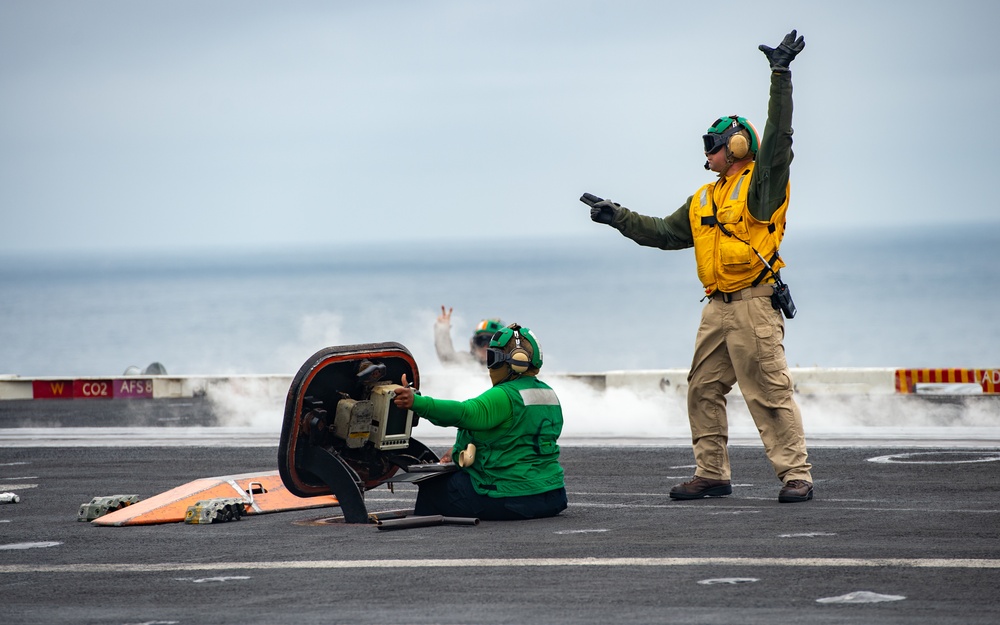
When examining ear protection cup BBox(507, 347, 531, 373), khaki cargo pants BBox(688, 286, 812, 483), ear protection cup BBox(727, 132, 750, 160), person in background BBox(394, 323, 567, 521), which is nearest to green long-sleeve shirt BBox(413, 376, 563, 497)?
person in background BBox(394, 323, 567, 521)

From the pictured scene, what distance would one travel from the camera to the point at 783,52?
9773 mm

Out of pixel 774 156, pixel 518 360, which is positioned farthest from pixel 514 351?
pixel 774 156

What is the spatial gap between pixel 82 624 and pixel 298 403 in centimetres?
294

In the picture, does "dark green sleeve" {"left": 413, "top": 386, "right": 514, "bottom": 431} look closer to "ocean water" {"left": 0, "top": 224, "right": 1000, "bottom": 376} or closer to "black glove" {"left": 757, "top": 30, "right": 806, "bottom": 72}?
"black glove" {"left": 757, "top": 30, "right": 806, "bottom": 72}

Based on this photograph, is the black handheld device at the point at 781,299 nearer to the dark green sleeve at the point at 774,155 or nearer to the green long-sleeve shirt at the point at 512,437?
the dark green sleeve at the point at 774,155

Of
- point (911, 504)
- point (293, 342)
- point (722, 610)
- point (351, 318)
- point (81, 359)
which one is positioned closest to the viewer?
point (722, 610)

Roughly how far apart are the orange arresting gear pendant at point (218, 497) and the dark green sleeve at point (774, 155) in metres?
3.57

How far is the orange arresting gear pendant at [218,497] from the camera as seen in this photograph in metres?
10.1

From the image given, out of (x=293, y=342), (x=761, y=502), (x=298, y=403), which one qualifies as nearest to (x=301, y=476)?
(x=298, y=403)

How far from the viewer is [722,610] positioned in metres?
6.61

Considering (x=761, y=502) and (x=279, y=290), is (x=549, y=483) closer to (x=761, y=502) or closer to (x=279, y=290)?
(x=761, y=502)

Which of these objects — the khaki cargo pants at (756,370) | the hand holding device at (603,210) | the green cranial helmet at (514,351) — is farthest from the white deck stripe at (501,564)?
the hand holding device at (603,210)

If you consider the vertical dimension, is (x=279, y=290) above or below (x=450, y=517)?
above

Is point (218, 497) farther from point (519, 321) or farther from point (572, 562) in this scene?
point (519, 321)
